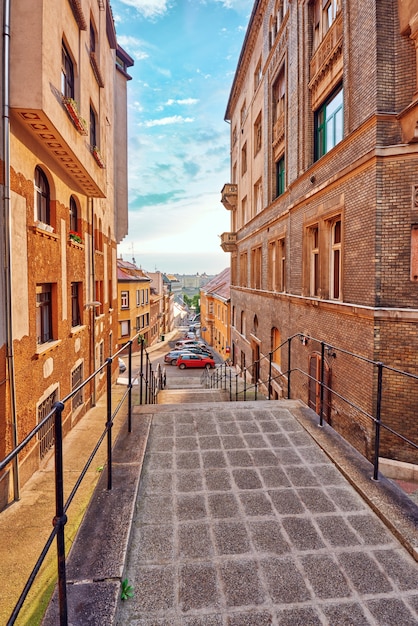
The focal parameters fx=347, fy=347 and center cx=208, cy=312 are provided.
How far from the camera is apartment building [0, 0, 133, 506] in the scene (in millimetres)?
7133

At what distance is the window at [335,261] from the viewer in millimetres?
10211

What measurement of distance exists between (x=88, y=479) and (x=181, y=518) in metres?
6.04

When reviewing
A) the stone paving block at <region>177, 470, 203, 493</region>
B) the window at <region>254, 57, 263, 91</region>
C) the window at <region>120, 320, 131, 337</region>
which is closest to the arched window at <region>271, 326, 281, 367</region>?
the stone paving block at <region>177, 470, 203, 493</region>

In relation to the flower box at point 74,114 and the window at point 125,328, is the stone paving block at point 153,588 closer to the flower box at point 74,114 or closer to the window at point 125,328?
the flower box at point 74,114

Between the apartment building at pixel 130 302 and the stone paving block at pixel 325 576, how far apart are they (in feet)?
105

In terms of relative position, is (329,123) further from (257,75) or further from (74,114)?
(257,75)

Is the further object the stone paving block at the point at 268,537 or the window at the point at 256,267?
the window at the point at 256,267

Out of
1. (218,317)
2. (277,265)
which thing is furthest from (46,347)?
(218,317)

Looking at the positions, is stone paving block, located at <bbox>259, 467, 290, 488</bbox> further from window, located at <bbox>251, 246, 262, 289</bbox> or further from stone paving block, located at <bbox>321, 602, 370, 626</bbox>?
window, located at <bbox>251, 246, 262, 289</bbox>

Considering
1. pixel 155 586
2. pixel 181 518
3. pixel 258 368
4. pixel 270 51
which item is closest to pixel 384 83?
pixel 181 518

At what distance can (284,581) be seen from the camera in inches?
101

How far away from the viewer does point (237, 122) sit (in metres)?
24.8

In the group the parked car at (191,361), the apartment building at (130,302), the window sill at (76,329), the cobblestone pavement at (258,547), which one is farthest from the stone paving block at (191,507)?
the apartment building at (130,302)

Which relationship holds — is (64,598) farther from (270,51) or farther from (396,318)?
(270,51)
